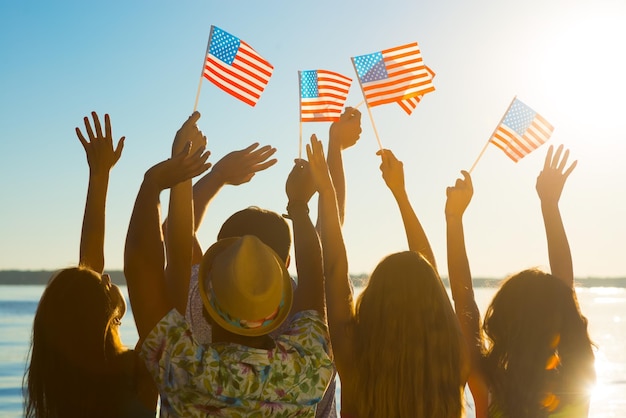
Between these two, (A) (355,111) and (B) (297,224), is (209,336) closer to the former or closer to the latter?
(B) (297,224)

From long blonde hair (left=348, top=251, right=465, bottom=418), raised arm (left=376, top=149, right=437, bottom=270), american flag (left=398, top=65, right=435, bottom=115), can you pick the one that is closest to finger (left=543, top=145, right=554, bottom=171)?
raised arm (left=376, top=149, right=437, bottom=270)

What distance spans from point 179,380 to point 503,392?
4.87 ft

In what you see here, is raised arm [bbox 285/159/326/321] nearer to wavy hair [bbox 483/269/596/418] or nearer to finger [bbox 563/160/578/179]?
wavy hair [bbox 483/269/596/418]

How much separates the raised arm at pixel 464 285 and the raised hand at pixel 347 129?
2.26 ft

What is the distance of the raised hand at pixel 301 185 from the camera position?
4.15 meters

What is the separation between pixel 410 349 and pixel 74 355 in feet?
4.23

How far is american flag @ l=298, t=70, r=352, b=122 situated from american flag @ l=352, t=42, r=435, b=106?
549 millimetres

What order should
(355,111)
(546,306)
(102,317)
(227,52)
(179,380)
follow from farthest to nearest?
(227,52)
(355,111)
(546,306)
(102,317)
(179,380)

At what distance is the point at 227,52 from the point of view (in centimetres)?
770

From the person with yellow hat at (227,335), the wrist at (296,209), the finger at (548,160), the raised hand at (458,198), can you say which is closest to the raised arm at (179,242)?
the person with yellow hat at (227,335)

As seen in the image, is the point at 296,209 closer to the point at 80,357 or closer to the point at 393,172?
the point at 393,172

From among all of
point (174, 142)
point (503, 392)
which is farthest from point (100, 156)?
point (503, 392)

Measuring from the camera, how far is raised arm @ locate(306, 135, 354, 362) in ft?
11.8

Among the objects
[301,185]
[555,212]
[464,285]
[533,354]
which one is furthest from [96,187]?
[555,212]
